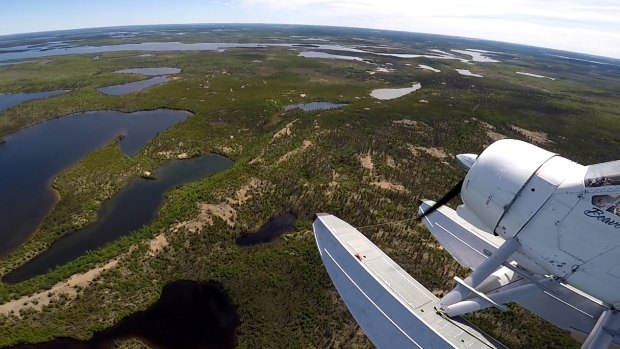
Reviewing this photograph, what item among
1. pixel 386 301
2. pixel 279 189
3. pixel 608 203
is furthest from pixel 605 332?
pixel 279 189

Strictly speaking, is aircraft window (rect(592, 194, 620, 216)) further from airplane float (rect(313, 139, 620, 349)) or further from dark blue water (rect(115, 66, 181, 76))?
dark blue water (rect(115, 66, 181, 76))

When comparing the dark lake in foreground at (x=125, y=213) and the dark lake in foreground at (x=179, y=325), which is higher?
the dark lake in foreground at (x=125, y=213)

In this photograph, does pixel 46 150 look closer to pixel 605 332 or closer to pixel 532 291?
pixel 532 291

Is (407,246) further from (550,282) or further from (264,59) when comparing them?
(264,59)

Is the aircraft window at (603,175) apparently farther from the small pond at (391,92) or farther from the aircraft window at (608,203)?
the small pond at (391,92)

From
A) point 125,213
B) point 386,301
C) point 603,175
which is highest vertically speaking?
point 603,175

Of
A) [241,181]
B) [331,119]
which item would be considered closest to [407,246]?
[241,181]

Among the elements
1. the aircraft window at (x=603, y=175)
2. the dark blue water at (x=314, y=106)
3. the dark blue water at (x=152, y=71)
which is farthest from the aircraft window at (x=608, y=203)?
the dark blue water at (x=152, y=71)
